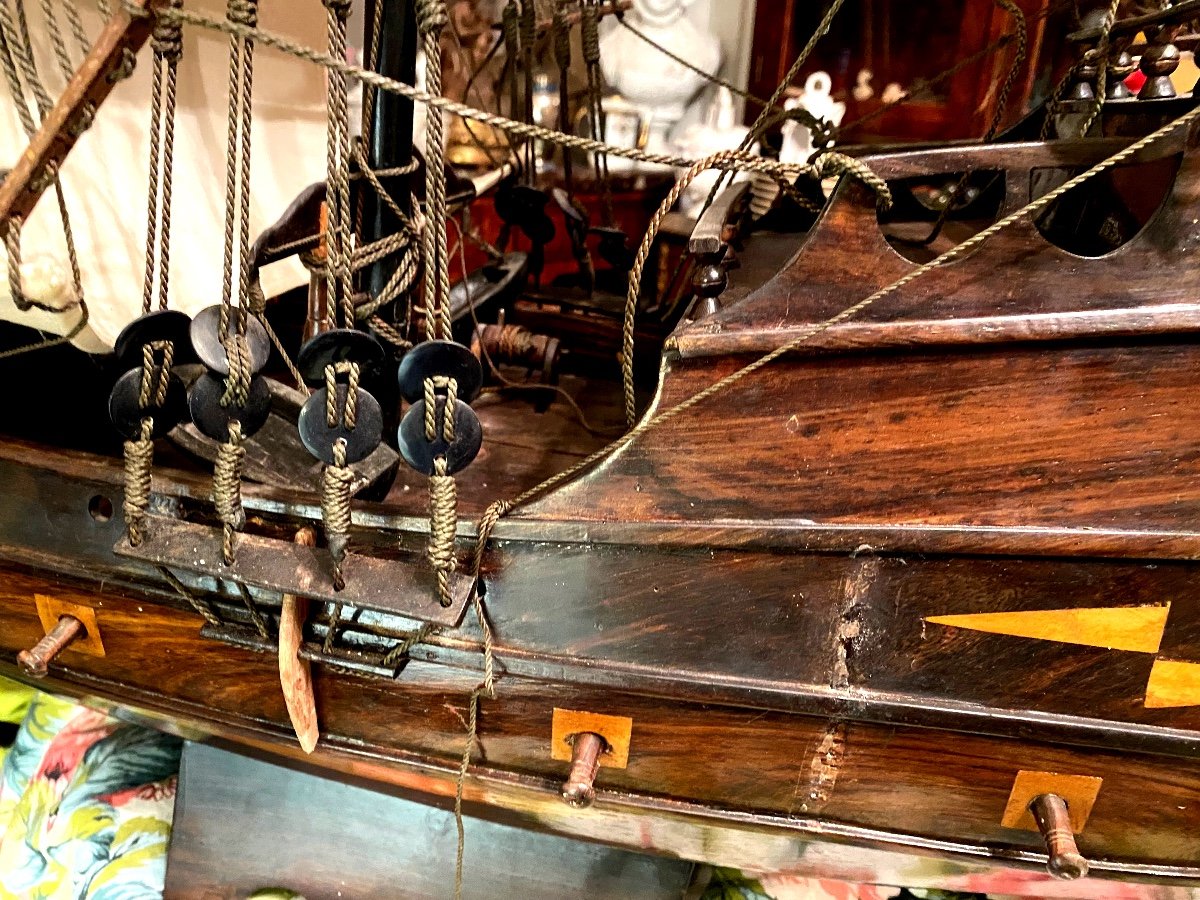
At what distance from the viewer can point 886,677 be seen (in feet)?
2.46

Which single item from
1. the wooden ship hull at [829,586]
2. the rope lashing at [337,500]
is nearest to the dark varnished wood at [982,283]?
the wooden ship hull at [829,586]

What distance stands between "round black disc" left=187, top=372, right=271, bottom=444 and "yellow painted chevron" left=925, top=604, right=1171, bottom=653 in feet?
2.03

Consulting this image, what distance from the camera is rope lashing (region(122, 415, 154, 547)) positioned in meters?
0.74

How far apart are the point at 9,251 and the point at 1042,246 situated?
905mm

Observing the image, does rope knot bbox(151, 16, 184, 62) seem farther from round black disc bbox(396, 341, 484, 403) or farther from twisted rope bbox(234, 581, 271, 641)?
twisted rope bbox(234, 581, 271, 641)

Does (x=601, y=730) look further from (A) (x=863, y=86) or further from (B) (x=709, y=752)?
(A) (x=863, y=86)

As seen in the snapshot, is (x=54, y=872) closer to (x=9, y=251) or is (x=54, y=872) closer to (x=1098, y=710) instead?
(x=9, y=251)

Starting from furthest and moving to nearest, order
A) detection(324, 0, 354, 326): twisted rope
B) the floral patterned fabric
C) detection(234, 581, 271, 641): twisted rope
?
the floral patterned fabric, detection(234, 581, 271, 641): twisted rope, detection(324, 0, 354, 326): twisted rope

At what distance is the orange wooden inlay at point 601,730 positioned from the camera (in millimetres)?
825

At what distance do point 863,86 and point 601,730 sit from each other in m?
1.68

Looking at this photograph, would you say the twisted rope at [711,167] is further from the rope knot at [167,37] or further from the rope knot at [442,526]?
the rope knot at [167,37]

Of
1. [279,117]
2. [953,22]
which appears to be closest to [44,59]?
[279,117]

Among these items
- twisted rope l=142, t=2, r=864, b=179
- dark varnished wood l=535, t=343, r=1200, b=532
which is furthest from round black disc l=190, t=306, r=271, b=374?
dark varnished wood l=535, t=343, r=1200, b=532

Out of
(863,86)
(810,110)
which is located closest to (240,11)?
(810,110)
